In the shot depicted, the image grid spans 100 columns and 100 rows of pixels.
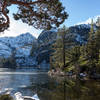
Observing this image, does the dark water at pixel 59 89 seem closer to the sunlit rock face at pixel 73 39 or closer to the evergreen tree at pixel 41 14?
the evergreen tree at pixel 41 14

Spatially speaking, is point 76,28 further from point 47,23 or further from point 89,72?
point 47,23

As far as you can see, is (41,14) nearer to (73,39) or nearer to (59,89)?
(59,89)

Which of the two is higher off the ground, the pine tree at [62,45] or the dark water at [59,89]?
the pine tree at [62,45]

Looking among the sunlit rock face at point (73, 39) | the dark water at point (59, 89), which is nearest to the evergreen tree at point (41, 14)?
the dark water at point (59, 89)

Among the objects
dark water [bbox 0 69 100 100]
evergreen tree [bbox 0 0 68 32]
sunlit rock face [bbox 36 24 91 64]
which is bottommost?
dark water [bbox 0 69 100 100]

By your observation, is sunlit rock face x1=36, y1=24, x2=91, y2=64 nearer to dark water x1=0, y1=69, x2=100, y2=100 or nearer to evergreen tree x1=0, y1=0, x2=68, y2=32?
dark water x1=0, y1=69, x2=100, y2=100

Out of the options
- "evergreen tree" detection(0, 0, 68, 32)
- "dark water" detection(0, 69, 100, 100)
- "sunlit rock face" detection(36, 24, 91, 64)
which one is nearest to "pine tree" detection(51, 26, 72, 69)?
"dark water" detection(0, 69, 100, 100)

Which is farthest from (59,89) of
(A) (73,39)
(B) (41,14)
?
(A) (73,39)

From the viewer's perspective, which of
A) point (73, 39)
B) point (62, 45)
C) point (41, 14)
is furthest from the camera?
point (73, 39)

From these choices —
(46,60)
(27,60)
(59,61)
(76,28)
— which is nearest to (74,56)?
(59,61)

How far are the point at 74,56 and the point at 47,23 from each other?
26247 millimetres

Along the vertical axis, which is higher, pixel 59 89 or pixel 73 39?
pixel 73 39

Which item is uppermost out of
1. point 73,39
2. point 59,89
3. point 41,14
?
point 73,39

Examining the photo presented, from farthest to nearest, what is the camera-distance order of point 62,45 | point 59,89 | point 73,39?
point 73,39 → point 62,45 → point 59,89
